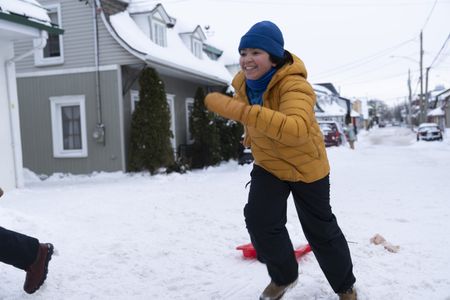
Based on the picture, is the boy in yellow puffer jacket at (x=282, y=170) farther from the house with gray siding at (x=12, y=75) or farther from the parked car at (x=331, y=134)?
the parked car at (x=331, y=134)

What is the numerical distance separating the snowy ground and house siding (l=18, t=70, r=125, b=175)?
12.6 ft

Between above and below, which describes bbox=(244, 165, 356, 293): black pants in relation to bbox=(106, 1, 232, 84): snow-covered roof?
below

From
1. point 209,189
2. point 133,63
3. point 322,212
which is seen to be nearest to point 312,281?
point 322,212

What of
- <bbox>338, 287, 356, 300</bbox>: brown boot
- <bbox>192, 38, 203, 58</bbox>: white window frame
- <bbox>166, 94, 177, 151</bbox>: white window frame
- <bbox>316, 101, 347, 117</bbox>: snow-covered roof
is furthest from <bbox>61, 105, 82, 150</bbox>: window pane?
<bbox>316, 101, 347, 117</bbox>: snow-covered roof

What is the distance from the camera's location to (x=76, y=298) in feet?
10.6

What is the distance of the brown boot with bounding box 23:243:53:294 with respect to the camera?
3.14 metres

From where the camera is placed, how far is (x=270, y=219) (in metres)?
2.70

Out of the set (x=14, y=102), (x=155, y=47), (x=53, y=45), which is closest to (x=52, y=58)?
(x=53, y=45)

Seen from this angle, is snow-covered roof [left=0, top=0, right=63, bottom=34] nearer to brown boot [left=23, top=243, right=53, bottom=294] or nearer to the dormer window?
brown boot [left=23, top=243, right=53, bottom=294]

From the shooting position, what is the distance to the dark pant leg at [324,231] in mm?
2727

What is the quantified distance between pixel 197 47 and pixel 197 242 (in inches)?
594

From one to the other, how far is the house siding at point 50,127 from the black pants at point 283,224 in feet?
33.4

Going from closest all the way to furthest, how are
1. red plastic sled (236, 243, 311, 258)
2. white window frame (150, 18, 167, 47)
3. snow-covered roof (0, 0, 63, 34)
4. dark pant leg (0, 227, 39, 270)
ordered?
dark pant leg (0, 227, 39, 270) < red plastic sled (236, 243, 311, 258) < snow-covered roof (0, 0, 63, 34) < white window frame (150, 18, 167, 47)

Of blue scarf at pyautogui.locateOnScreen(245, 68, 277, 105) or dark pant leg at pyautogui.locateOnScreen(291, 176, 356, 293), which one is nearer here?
blue scarf at pyautogui.locateOnScreen(245, 68, 277, 105)
